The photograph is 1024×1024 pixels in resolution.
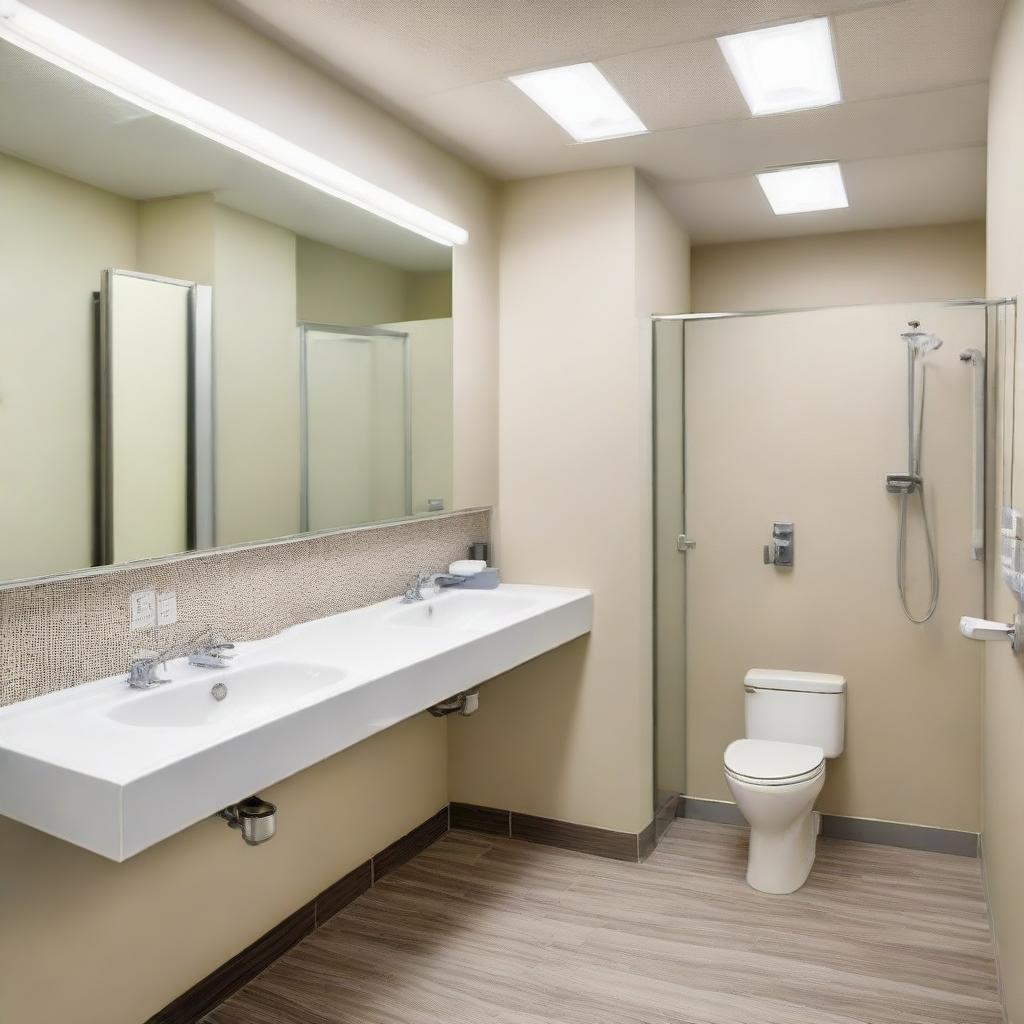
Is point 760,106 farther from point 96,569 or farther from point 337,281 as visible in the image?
point 96,569

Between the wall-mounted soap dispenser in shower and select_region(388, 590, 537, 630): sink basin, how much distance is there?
3.21ft

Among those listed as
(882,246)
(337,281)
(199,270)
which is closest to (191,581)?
(199,270)

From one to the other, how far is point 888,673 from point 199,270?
107 inches

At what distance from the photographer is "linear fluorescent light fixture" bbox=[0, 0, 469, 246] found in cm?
181

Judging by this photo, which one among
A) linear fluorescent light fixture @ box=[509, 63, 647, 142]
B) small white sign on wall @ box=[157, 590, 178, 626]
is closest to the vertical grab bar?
linear fluorescent light fixture @ box=[509, 63, 647, 142]

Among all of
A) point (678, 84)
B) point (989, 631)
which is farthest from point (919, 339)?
point (989, 631)

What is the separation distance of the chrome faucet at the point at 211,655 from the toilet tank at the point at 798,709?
199cm

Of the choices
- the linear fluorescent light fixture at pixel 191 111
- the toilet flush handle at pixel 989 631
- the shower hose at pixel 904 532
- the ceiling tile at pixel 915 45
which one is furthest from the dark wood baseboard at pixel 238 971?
the ceiling tile at pixel 915 45

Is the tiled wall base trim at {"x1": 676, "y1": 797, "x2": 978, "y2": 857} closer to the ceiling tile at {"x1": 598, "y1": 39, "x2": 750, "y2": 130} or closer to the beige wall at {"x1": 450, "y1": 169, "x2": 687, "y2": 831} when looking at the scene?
the beige wall at {"x1": 450, "y1": 169, "x2": 687, "y2": 831}

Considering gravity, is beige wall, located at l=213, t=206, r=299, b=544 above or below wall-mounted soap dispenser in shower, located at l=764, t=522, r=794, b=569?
above

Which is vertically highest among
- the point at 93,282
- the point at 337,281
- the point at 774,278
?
the point at 774,278

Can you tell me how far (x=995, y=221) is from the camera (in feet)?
8.71

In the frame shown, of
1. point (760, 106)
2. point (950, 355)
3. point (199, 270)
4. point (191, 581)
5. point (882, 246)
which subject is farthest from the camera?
point (882, 246)

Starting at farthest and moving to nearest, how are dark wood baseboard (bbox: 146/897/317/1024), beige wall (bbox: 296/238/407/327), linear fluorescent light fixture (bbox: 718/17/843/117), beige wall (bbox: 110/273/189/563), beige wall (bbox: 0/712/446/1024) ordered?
beige wall (bbox: 296/238/407/327), linear fluorescent light fixture (bbox: 718/17/843/117), dark wood baseboard (bbox: 146/897/317/1024), beige wall (bbox: 110/273/189/563), beige wall (bbox: 0/712/446/1024)
